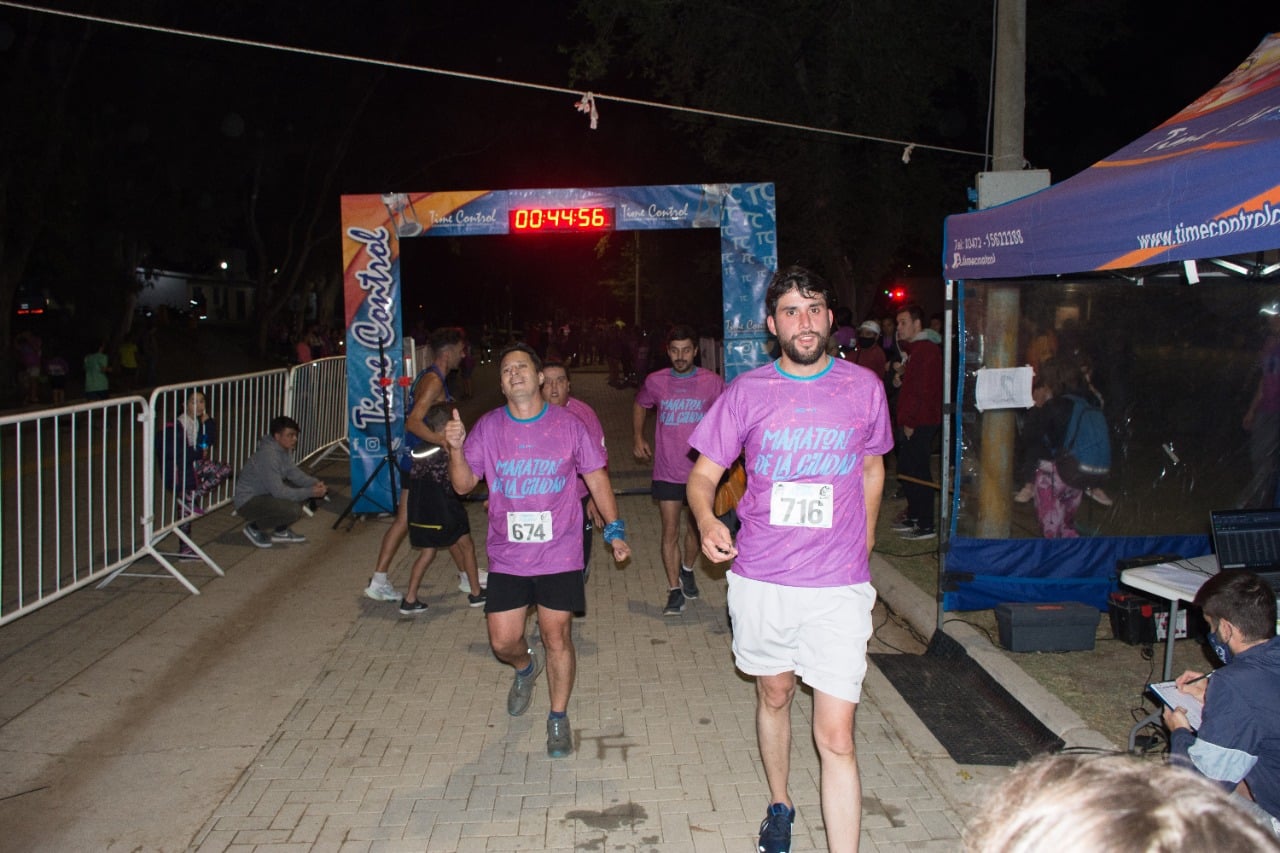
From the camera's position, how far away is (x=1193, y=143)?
462 cm

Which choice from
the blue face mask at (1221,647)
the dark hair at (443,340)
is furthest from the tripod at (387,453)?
the blue face mask at (1221,647)

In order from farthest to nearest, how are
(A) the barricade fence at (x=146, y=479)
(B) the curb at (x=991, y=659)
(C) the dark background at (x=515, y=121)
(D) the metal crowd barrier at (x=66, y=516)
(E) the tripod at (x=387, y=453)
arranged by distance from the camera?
(C) the dark background at (x=515, y=121) < (E) the tripod at (x=387, y=453) < (A) the barricade fence at (x=146, y=479) < (D) the metal crowd barrier at (x=66, y=516) < (B) the curb at (x=991, y=659)

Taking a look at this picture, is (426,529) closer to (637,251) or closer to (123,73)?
(123,73)

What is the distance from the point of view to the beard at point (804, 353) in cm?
370

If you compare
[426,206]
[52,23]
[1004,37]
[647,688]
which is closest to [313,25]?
[52,23]

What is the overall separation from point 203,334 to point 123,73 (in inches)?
1056

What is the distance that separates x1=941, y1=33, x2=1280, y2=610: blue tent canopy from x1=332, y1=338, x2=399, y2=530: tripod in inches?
232

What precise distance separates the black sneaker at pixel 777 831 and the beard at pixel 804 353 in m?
1.68

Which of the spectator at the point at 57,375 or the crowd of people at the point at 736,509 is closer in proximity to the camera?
the crowd of people at the point at 736,509

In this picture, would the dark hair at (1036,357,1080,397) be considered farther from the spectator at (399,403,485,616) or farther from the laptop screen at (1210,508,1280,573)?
the spectator at (399,403,485,616)

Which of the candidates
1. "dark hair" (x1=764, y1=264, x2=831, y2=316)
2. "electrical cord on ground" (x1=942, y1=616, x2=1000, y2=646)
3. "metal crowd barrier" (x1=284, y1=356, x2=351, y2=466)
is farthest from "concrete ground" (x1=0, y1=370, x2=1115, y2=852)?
"metal crowd barrier" (x1=284, y1=356, x2=351, y2=466)

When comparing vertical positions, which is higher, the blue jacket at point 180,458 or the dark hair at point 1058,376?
the dark hair at point 1058,376

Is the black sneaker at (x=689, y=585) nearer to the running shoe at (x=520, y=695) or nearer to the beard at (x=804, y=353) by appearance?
the running shoe at (x=520, y=695)

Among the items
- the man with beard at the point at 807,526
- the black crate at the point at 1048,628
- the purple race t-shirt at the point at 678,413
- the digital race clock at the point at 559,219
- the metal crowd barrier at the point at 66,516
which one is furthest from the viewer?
the digital race clock at the point at 559,219
